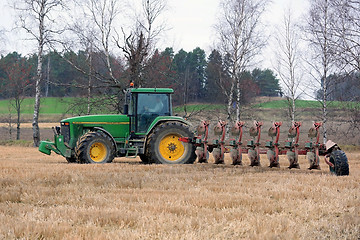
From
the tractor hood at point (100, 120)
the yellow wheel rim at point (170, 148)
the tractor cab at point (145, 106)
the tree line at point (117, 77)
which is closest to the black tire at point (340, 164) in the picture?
the yellow wheel rim at point (170, 148)

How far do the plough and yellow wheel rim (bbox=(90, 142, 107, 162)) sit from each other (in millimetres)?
2242

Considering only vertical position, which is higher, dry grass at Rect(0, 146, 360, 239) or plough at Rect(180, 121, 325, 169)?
plough at Rect(180, 121, 325, 169)

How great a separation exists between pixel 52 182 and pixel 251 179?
382cm

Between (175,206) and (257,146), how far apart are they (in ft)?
18.7

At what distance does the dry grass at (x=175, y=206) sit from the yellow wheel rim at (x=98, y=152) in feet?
10.9

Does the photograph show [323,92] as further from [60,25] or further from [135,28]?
[60,25]

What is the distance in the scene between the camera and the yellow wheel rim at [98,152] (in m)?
12.8

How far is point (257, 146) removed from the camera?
11250 millimetres

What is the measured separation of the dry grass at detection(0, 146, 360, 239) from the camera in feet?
15.8

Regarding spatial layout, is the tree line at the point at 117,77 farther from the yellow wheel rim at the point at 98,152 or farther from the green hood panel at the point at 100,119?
the yellow wheel rim at the point at 98,152

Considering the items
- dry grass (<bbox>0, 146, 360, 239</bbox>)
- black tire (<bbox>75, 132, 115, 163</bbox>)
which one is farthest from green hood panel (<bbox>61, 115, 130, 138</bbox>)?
dry grass (<bbox>0, 146, 360, 239</bbox>)

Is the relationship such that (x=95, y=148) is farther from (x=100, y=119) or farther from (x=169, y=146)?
(x=169, y=146)

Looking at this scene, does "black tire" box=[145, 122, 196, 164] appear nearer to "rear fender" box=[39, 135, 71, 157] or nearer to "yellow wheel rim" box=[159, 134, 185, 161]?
"yellow wheel rim" box=[159, 134, 185, 161]

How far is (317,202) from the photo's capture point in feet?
21.5
